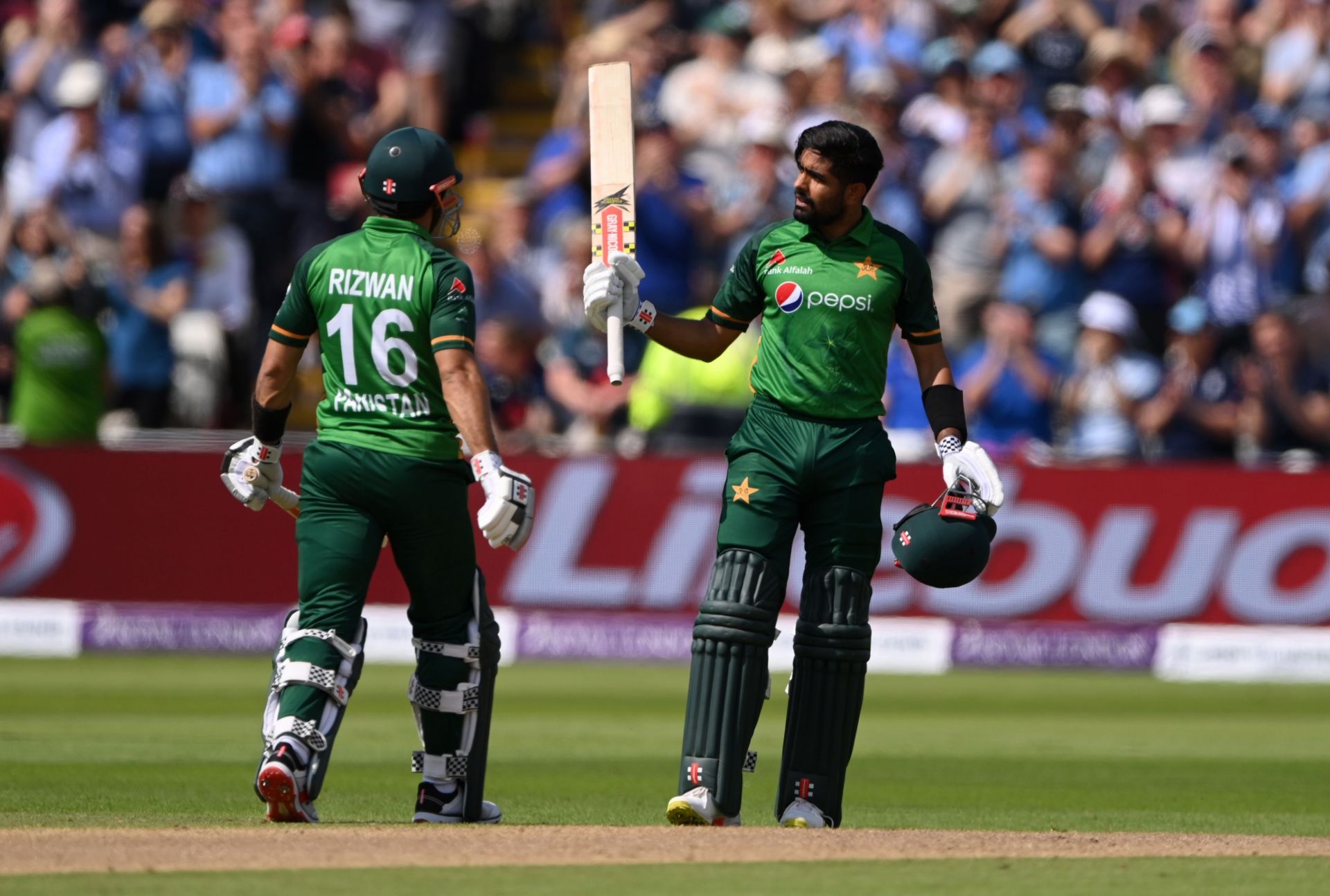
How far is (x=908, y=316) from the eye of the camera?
6547 mm

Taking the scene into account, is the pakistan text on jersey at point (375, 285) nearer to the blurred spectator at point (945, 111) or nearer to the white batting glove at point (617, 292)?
the white batting glove at point (617, 292)

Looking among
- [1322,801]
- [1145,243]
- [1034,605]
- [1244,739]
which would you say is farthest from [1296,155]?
[1322,801]

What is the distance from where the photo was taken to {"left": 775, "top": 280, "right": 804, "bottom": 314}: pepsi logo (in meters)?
6.42

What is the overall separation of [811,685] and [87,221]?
9616 mm

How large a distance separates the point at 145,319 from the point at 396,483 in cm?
800

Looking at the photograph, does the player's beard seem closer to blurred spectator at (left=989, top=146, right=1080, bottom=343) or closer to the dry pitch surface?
the dry pitch surface

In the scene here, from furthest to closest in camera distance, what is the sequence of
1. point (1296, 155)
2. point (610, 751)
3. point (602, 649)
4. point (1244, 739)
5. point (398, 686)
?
point (1296, 155) < point (602, 649) < point (398, 686) < point (1244, 739) < point (610, 751)

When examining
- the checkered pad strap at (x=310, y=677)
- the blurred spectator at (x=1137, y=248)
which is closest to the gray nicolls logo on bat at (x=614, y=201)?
the checkered pad strap at (x=310, y=677)

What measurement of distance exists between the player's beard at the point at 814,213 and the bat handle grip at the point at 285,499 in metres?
1.73

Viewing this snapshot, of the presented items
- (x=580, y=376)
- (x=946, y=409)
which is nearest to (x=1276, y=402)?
(x=580, y=376)

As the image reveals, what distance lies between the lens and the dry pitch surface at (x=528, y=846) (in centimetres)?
532

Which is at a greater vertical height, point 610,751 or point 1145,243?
point 1145,243

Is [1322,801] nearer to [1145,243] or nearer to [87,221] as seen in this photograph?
[1145,243]

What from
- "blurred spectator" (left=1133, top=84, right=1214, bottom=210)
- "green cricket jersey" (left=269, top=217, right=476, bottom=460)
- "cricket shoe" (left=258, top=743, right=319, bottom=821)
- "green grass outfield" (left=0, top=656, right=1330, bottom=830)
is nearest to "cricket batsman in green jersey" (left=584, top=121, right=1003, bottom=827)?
"green cricket jersey" (left=269, top=217, right=476, bottom=460)
